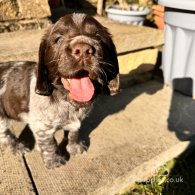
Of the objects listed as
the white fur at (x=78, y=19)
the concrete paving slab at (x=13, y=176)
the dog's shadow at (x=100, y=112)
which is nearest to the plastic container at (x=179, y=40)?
the dog's shadow at (x=100, y=112)

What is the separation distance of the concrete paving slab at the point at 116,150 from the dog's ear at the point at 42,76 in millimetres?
981

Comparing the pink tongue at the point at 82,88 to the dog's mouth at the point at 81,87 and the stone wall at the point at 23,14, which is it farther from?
the stone wall at the point at 23,14

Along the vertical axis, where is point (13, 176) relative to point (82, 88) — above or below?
below

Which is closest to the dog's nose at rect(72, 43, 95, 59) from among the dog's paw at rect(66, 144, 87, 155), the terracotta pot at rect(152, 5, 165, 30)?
the dog's paw at rect(66, 144, 87, 155)

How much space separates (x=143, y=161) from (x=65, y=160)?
90 cm

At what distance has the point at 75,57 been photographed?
8.41 ft

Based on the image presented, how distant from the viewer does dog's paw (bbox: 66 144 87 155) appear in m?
3.65

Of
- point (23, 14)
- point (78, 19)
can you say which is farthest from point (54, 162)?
point (23, 14)

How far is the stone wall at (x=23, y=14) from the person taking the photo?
5086 millimetres

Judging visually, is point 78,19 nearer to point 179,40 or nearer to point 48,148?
point 48,148

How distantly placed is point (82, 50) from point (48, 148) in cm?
140

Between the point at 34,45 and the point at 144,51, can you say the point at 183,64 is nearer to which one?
the point at 144,51

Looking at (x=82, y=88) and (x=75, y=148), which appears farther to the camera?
(x=75, y=148)

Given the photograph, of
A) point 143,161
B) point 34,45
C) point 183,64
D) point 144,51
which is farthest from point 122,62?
point 143,161
